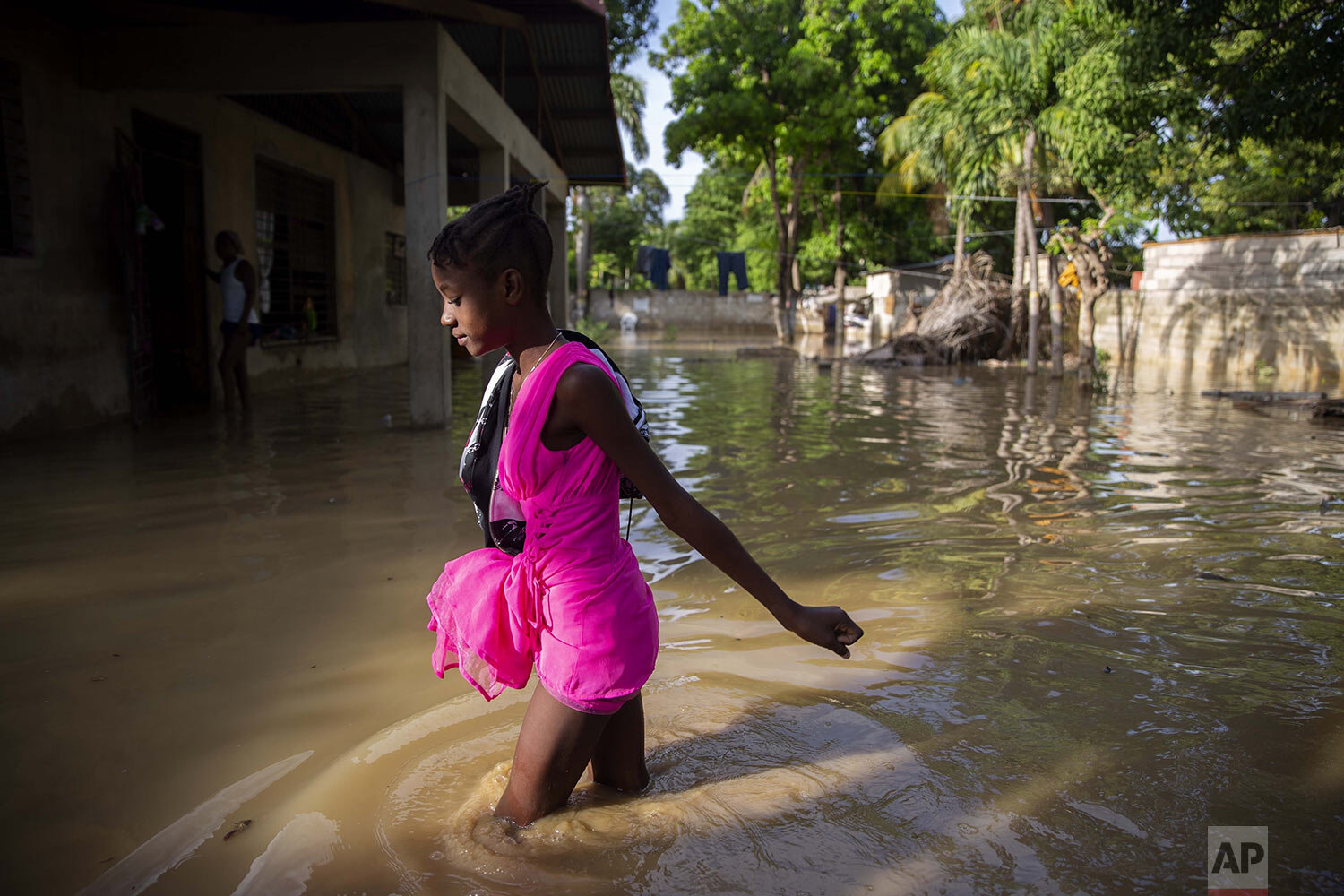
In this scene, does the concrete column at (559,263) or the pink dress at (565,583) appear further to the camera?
the concrete column at (559,263)

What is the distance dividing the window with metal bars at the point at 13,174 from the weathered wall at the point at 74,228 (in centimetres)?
5

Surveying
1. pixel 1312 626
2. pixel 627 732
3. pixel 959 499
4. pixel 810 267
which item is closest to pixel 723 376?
pixel 959 499

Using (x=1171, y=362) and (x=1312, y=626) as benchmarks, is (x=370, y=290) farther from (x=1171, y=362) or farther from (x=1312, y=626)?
(x=1171, y=362)

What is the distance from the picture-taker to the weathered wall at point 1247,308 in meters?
15.9

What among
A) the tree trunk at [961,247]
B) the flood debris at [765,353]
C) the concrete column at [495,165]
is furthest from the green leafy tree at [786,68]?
the concrete column at [495,165]

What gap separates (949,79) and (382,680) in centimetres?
1551

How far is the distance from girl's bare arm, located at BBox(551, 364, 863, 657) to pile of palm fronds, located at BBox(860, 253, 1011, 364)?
1779 centimetres

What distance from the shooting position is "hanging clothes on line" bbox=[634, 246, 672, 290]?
34.6 metres

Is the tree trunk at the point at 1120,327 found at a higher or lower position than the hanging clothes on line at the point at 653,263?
lower

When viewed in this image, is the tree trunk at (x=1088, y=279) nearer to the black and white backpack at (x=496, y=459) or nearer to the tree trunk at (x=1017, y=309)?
the tree trunk at (x=1017, y=309)

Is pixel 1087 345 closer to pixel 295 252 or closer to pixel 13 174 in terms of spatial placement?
pixel 295 252

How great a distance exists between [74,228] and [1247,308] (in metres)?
17.9

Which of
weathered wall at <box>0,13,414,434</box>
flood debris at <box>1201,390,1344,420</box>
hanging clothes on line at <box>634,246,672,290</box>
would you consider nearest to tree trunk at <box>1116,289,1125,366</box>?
flood debris at <box>1201,390,1344,420</box>

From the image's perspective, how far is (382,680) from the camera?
9.68ft
